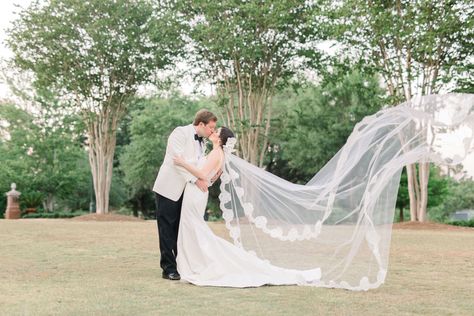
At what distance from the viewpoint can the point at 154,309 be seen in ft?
19.0

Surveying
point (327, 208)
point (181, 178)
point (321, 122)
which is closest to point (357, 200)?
point (327, 208)

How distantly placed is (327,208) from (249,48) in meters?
18.8

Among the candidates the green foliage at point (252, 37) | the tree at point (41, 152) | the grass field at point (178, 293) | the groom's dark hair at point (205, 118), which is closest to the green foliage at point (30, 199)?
the tree at point (41, 152)

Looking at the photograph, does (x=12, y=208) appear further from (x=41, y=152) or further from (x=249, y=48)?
(x=249, y=48)

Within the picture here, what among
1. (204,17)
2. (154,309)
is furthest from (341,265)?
(204,17)

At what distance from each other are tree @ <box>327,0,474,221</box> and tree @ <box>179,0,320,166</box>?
2.00 metres

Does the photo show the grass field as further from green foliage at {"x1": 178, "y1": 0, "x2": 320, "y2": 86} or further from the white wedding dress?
green foliage at {"x1": 178, "y1": 0, "x2": 320, "y2": 86}

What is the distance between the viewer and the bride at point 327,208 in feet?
23.4

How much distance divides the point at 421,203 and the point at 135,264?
1654cm

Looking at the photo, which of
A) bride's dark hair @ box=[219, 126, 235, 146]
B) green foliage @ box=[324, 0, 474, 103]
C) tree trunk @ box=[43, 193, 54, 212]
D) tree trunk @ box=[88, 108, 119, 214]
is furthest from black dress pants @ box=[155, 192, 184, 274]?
tree trunk @ box=[43, 193, 54, 212]

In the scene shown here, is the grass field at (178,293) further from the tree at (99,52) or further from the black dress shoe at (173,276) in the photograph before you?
the tree at (99,52)

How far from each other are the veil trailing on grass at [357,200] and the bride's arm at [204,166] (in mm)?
638

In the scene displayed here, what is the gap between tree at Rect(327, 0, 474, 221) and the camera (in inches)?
889

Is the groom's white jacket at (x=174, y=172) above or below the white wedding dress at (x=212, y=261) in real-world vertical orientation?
above
